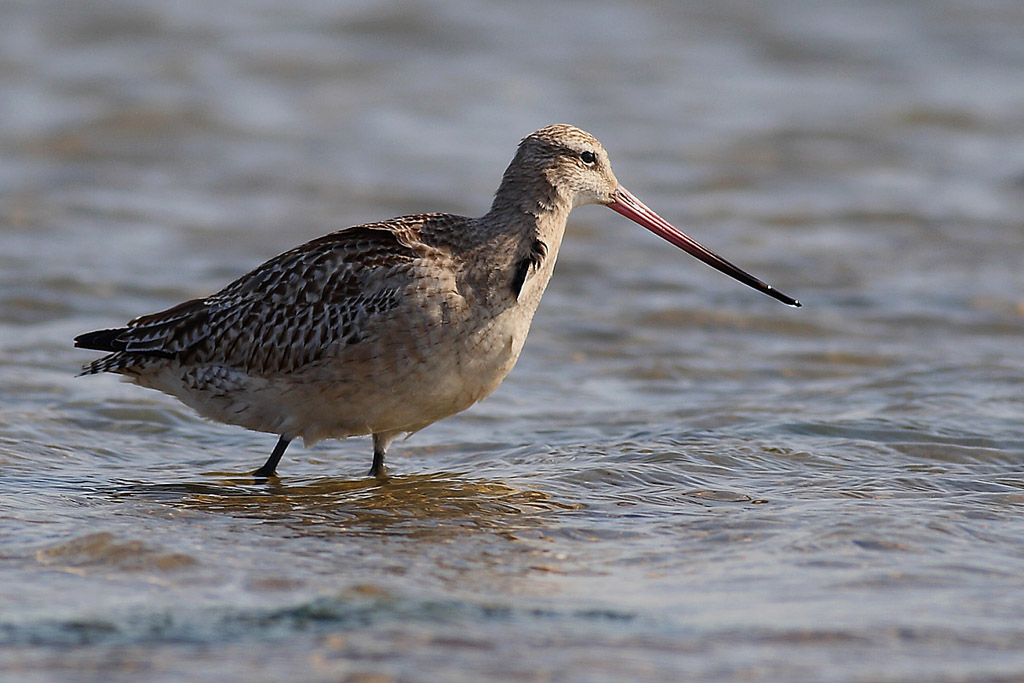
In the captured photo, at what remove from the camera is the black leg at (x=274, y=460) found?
6.81m

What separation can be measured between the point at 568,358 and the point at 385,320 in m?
3.15

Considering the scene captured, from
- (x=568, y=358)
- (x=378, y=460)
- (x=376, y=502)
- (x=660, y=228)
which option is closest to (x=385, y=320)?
(x=376, y=502)

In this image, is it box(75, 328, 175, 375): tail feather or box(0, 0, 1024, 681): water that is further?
box(75, 328, 175, 375): tail feather

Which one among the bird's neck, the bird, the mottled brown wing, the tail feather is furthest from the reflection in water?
the bird's neck

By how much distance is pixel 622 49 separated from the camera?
54.4 feet

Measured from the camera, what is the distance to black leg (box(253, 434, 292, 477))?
6809 mm

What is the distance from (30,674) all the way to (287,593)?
973mm

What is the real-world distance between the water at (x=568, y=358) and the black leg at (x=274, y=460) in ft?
0.76

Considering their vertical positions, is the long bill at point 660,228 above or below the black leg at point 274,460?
above

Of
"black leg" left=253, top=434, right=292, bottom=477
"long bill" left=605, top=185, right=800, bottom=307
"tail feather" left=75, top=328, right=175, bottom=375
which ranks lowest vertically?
"black leg" left=253, top=434, right=292, bottom=477

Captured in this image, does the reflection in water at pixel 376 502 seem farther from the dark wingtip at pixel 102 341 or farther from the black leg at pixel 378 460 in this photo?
the dark wingtip at pixel 102 341

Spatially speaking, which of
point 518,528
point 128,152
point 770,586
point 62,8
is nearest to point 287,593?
point 518,528

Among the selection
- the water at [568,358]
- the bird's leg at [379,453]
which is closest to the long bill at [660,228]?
the water at [568,358]

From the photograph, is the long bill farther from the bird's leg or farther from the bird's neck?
the bird's leg
